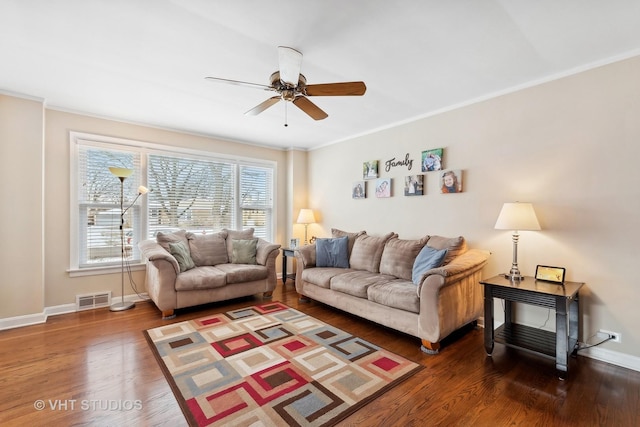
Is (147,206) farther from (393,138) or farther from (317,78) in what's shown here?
(393,138)

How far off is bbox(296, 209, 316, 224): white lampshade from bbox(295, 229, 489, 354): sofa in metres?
0.99

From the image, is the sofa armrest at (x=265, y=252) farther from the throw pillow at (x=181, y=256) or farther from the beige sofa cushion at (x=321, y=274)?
the throw pillow at (x=181, y=256)

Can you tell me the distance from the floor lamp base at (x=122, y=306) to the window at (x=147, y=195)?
554 mm

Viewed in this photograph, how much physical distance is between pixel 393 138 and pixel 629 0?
8.18ft

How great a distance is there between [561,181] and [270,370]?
10.1 ft

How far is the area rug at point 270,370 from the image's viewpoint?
178 centimetres

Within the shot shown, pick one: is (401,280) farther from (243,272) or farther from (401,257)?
(243,272)

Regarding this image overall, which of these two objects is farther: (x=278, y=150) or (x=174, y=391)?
(x=278, y=150)

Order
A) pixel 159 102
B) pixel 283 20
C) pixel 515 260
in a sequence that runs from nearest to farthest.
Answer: pixel 283 20 < pixel 515 260 < pixel 159 102

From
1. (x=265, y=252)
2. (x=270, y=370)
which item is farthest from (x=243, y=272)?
(x=270, y=370)

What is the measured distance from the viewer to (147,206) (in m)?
4.16

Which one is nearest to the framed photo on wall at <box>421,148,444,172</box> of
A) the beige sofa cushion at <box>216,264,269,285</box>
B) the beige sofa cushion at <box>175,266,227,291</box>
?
the beige sofa cushion at <box>216,264,269,285</box>

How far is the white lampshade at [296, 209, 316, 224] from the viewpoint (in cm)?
512

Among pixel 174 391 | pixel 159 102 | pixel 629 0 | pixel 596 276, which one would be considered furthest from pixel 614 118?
pixel 159 102
